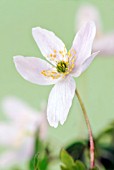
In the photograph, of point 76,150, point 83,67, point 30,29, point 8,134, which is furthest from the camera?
point 30,29

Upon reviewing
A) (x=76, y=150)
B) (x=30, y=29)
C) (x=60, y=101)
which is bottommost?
(x=30, y=29)

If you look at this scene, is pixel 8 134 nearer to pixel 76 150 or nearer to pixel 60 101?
pixel 76 150

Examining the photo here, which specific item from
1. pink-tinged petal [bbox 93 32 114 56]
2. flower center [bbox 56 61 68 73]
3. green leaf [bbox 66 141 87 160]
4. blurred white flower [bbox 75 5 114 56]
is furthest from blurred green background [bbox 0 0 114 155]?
flower center [bbox 56 61 68 73]

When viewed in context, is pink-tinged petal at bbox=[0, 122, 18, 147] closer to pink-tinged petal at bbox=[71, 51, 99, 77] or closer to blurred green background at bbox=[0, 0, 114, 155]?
pink-tinged petal at bbox=[71, 51, 99, 77]

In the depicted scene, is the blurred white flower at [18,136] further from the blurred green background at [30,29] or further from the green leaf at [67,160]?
the blurred green background at [30,29]

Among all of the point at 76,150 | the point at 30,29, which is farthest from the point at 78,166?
the point at 30,29

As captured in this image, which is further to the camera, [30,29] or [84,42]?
[30,29]

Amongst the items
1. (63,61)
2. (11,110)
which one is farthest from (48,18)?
(63,61)
